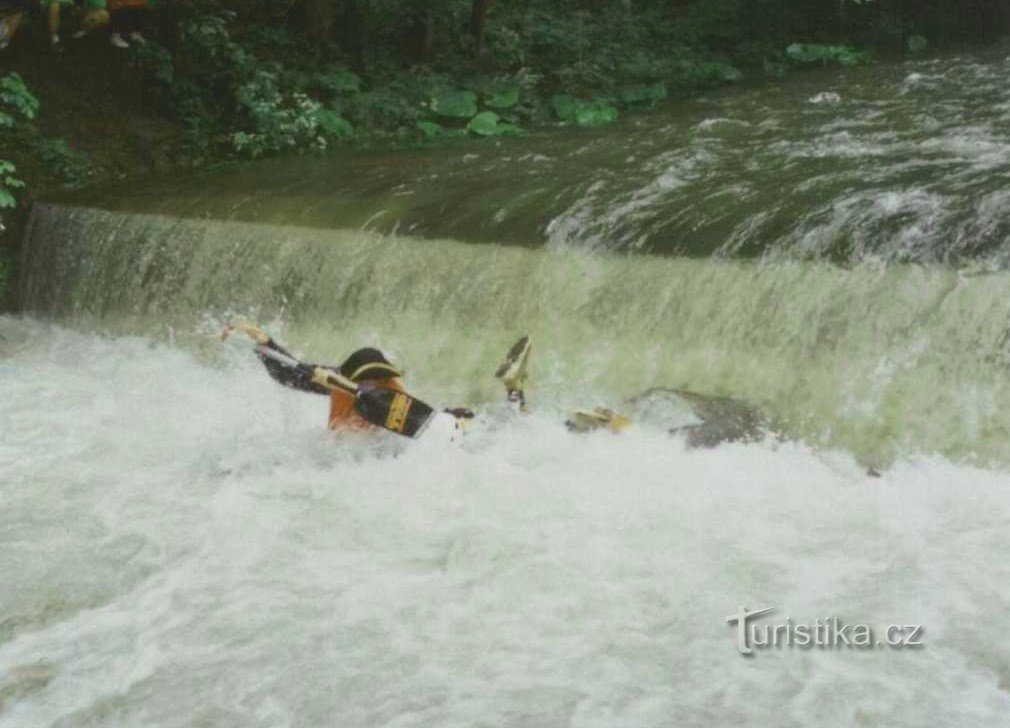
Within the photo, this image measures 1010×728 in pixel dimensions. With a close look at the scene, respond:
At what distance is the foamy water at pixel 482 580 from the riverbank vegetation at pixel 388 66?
14.1ft

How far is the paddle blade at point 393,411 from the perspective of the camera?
5059mm

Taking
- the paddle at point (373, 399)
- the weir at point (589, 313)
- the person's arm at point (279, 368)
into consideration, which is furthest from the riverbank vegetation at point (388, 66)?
the paddle at point (373, 399)

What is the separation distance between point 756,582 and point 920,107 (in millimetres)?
7987

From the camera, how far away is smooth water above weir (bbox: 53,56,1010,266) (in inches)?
251

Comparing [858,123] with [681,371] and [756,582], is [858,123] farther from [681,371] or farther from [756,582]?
[756,582]

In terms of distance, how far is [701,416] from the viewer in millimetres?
5531

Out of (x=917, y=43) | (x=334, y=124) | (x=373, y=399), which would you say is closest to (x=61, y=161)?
(x=334, y=124)

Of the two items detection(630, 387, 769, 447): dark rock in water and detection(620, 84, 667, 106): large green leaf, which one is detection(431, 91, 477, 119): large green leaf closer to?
detection(620, 84, 667, 106): large green leaf

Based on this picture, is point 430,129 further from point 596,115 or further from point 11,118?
point 11,118

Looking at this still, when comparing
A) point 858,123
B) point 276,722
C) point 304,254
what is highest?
point 858,123

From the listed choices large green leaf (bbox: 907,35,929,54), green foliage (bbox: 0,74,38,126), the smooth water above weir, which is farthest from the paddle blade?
large green leaf (bbox: 907,35,929,54)

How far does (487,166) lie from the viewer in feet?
32.0

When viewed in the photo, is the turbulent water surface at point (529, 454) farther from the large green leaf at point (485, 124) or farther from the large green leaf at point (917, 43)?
the large green leaf at point (917, 43)

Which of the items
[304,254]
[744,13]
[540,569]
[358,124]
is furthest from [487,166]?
[744,13]
